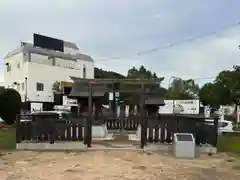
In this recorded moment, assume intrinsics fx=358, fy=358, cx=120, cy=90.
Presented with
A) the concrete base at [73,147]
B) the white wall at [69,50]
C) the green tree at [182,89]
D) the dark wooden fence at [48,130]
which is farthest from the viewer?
the white wall at [69,50]

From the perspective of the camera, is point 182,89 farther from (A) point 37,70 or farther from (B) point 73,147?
(B) point 73,147

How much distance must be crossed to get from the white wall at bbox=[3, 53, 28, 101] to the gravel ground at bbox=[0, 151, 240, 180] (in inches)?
1546

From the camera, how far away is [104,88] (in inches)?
563

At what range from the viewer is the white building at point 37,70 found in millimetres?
48594

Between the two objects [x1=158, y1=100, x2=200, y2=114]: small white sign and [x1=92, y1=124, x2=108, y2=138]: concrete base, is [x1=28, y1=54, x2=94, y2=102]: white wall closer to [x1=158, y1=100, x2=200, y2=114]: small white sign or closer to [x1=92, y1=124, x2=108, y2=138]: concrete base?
[x1=158, y1=100, x2=200, y2=114]: small white sign

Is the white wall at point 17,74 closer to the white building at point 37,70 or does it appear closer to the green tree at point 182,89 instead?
the white building at point 37,70

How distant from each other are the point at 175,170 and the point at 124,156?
2.30 m

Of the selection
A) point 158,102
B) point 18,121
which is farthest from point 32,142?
point 158,102

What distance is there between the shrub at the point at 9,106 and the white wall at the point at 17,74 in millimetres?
22106

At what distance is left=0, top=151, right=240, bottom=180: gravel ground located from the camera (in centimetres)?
765

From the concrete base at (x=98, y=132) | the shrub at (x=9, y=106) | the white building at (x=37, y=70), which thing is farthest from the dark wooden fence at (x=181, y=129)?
the white building at (x=37, y=70)

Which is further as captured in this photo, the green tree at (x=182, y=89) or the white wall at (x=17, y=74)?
the green tree at (x=182, y=89)

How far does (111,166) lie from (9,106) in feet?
61.2

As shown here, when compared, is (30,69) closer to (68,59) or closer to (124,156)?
(68,59)
